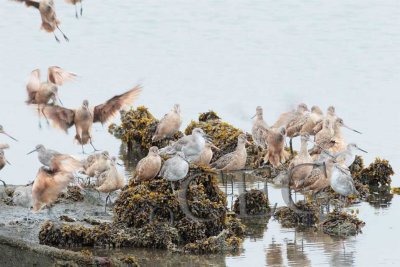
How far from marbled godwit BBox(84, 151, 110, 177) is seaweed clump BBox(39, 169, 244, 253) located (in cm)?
147

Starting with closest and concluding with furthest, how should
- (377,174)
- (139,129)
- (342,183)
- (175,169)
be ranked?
(175,169) < (342,183) < (377,174) < (139,129)

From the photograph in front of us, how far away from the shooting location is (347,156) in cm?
1738

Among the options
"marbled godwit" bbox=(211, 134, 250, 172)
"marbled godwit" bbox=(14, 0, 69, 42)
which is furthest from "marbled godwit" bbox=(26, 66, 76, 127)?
"marbled godwit" bbox=(211, 134, 250, 172)

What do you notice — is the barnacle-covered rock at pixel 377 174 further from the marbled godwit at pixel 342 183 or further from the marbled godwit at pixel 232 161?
the marbled godwit at pixel 232 161

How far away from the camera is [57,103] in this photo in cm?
1712

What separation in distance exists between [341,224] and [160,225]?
8.26 ft

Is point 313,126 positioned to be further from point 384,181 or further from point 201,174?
point 201,174

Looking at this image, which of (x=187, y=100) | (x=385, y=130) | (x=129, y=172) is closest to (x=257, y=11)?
(x=187, y=100)

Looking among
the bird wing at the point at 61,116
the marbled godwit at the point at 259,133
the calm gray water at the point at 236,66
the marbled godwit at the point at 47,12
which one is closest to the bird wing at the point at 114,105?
the bird wing at the point at 61,116

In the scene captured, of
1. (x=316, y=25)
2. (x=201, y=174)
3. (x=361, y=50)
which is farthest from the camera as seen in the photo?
(x=316, y=25)

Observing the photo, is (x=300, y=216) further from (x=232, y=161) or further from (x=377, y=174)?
(x=377, y=174)

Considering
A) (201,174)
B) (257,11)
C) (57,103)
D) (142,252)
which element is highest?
(257,11)

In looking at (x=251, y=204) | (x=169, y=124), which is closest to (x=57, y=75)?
(x=169, y=124)

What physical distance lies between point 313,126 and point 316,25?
12.5 m
